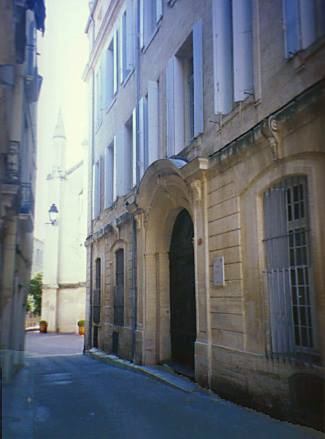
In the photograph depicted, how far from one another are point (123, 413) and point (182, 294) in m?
4.05

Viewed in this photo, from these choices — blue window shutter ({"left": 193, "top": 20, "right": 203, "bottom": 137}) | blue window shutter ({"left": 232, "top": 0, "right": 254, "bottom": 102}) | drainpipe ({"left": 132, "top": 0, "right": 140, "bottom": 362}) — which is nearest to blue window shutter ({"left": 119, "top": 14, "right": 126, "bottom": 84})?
drainpipe ({"left": 132, "top": 0, "right": 140, "bottom": 362})

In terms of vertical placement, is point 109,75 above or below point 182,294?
above

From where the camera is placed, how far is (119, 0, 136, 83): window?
1367 centimetres

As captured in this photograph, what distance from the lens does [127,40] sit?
14.2m

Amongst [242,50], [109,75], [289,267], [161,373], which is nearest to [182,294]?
[161,373]

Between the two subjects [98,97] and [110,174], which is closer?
[110,174]

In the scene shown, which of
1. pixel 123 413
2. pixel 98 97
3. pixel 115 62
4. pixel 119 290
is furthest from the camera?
pixel 98 97

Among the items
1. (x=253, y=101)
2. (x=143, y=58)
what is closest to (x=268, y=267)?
(x=253, y=101)

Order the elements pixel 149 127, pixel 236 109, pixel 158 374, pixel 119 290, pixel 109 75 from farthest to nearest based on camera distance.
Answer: pixel 109 75 → pixel 119 290 → pixel 149 127 → pixel 158 374 → pixel 236 109

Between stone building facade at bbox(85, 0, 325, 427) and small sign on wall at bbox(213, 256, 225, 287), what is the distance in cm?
3

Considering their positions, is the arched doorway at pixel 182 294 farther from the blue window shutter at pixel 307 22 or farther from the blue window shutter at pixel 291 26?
the blue window shutter at pixel 307 22

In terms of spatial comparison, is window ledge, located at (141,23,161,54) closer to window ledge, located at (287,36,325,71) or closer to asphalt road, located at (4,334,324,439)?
window ledge, located at (287,36,325,71)

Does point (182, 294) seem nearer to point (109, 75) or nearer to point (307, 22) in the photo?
point (307, 22)

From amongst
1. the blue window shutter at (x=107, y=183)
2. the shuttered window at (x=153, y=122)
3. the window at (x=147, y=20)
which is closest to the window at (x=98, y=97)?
the blue window shutter at (x=107, y=183)
